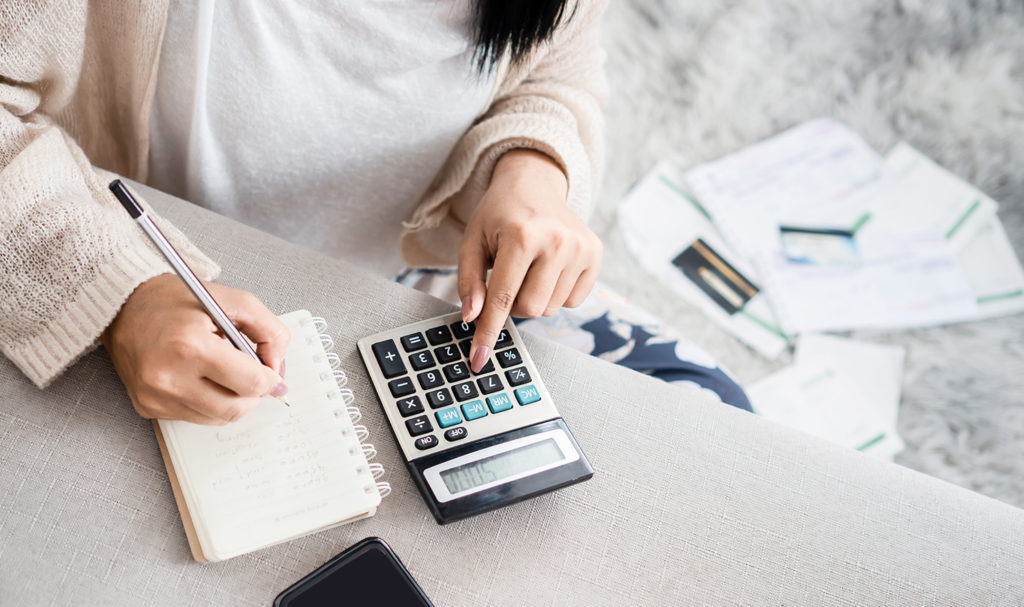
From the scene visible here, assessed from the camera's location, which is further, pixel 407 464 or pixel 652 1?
pixel 652 1

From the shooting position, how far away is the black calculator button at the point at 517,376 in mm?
441

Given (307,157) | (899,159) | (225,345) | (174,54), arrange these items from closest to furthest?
(225,345) → (174,54) → (307,157) → (899,159)

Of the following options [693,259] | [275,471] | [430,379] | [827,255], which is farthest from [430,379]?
[827,255]

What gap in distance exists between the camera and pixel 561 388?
1.48 ft

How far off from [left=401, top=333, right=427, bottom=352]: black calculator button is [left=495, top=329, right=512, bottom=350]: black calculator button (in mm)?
47

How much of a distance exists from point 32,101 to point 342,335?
0.79ft

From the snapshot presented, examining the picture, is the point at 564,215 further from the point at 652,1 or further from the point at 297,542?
the point at 652,1

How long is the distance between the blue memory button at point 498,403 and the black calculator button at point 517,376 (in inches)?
0.4

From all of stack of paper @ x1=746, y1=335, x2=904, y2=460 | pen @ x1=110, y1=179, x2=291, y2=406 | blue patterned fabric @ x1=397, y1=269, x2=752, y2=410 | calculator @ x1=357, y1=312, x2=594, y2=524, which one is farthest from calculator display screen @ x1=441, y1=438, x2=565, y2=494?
stack of paper @ x1=746, y1=335, x2=904, y2=460

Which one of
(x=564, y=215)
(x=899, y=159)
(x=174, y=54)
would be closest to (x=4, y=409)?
(x=174, y=54)

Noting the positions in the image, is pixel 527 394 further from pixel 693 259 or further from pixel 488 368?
pixel 693 259

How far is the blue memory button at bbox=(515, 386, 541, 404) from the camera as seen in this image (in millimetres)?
435

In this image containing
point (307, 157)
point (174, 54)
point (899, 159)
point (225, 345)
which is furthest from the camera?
point (899, 159)

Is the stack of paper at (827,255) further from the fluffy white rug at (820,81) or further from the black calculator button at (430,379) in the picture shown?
the black calculator button at (430,379)
